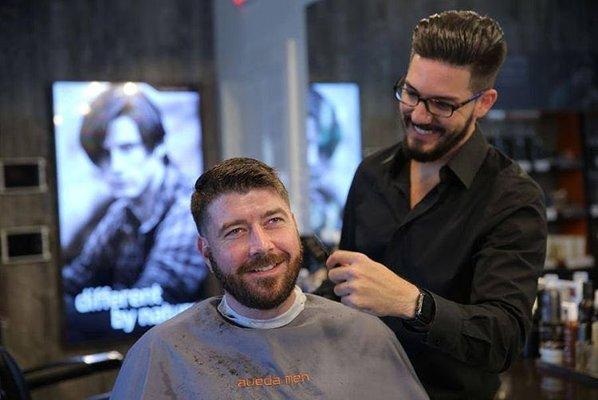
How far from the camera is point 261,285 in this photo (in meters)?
1.69

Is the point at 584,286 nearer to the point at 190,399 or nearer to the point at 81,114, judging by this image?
the point at 190,399

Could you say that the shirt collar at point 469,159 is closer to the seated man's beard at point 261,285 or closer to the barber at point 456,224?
the barber at point 456,224

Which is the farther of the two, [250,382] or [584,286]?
[584,286]

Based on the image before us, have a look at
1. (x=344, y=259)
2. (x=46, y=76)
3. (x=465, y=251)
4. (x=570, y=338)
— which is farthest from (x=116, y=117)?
(x=344, y=259)

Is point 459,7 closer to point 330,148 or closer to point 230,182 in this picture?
point 330,148

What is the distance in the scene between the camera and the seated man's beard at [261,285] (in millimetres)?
1677

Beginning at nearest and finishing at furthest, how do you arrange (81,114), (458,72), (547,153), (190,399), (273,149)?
(190,399)
(458,72)
(273,149)
(81,114)
(547,153)

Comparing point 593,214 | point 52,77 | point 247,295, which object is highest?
point 52,77

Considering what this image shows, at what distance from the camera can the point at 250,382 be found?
168cm

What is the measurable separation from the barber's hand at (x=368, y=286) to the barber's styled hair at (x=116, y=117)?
3473 mm

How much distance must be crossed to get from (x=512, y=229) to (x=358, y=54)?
10.8 ft

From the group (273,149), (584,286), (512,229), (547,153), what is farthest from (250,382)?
(547,153)

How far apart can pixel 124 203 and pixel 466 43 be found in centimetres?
340

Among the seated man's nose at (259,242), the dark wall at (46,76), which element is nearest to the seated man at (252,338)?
the seated man's nose at (259,242)
